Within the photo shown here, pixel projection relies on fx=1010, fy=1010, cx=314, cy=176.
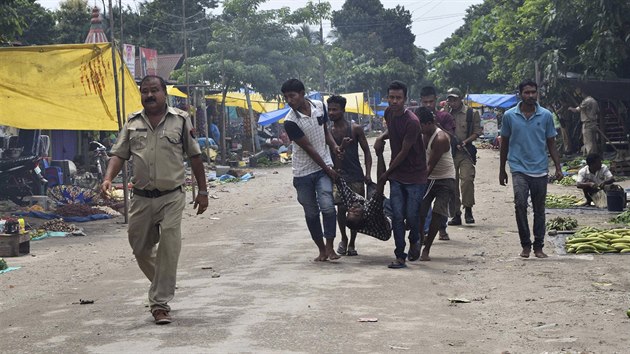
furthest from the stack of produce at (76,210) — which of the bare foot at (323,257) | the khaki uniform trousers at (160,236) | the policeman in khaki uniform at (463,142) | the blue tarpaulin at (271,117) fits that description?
the blue tarpaulin at (271,117)

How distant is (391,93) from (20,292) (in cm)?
415

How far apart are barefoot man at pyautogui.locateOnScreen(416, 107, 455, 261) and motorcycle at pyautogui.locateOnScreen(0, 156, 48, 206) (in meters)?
11.0

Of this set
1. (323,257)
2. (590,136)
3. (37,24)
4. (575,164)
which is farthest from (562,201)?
(37,24)

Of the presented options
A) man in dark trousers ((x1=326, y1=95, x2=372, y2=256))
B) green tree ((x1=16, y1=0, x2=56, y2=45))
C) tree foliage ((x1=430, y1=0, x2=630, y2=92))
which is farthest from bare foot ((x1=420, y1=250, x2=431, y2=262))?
green tree ((x1=16, y1=0, x2=56, y2=45))

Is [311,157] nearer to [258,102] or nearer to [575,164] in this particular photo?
[575,164]

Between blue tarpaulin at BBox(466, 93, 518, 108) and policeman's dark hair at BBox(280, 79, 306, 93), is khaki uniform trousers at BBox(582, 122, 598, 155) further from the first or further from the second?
blue tarpaulin at BBox(466, 93, 518, 108)

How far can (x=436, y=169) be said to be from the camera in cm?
1122

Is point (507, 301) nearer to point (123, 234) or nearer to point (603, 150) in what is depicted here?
point (123, 234)

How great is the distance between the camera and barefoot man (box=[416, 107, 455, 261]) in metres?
11.0

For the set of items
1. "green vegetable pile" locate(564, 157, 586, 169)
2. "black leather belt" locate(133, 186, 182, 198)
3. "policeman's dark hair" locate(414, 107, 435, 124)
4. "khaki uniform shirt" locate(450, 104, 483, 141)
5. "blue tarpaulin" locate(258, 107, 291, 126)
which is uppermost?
"policeman's dark hair" locate(414, 107, 435, 124)

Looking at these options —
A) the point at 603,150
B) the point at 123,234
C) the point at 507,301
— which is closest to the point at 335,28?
the point at 603,150

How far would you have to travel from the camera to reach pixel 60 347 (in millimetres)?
Answer: 6520

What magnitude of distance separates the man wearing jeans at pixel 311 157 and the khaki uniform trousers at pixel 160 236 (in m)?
2.84

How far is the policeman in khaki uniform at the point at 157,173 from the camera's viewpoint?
24.3ft
